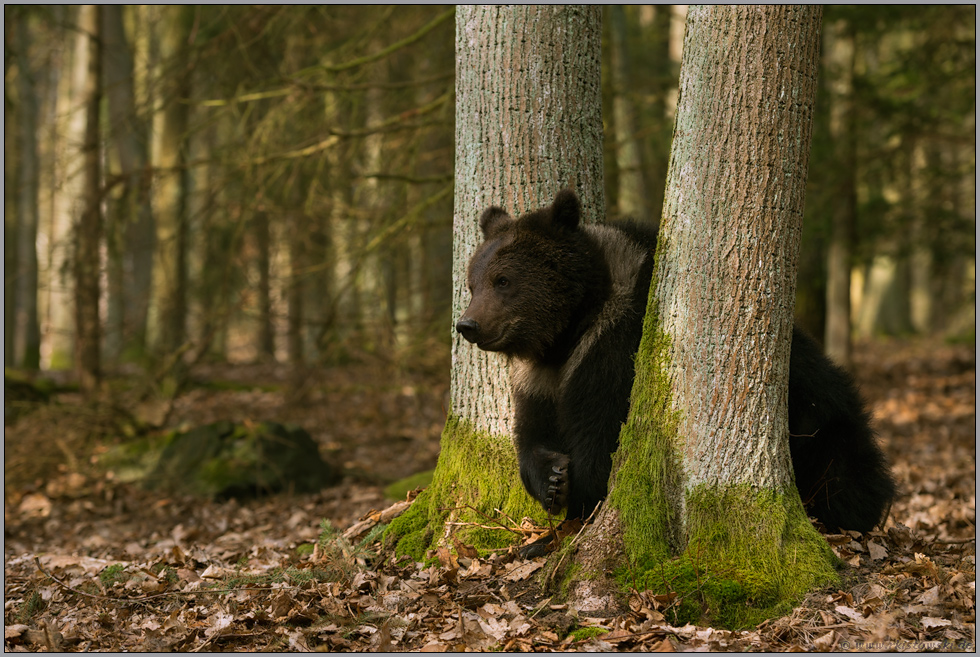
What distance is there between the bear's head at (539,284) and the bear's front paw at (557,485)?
2.35ft

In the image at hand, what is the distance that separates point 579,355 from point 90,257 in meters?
8.28

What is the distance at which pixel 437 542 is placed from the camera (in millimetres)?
5066

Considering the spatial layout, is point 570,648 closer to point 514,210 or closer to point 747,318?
point 747,318

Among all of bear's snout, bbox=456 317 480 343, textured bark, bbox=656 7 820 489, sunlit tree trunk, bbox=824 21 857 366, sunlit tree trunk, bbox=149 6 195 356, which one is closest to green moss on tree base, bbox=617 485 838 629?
textured bark, bbox=656 7 820 489

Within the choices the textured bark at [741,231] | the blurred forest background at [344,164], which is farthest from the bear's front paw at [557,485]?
the blurred forest background at [344,164]

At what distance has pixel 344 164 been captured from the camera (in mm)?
9430

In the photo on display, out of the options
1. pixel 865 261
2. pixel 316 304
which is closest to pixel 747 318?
pixel 865 261

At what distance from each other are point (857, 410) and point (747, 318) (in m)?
1.63

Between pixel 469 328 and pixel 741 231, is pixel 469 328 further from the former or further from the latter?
pixel 741 231

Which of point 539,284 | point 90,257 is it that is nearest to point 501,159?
point 539,284

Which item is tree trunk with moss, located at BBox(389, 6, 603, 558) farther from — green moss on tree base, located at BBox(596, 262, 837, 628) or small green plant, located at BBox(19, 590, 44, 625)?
small green plant, located at BBox(19, 590, 44, 625)

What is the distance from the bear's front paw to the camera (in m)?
4.63

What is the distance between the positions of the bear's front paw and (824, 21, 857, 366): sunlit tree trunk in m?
9.72

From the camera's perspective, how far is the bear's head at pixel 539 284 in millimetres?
4844
